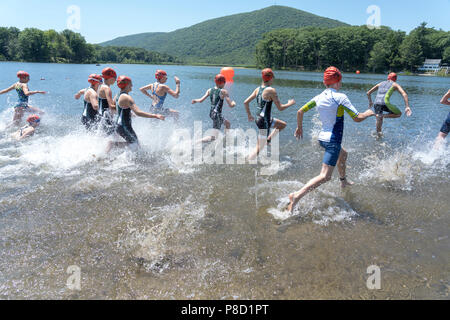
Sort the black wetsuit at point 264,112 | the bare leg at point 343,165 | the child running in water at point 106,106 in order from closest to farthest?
1. the bare leg at point 343,165
2. the black wetsuit at point 264,112
3. the child running in water at point 106,106

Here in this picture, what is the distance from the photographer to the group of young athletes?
4414mm

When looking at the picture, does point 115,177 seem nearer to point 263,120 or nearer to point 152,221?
point 152,221

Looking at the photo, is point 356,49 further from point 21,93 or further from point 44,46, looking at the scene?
point 21,93

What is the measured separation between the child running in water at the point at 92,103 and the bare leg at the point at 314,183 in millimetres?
5477

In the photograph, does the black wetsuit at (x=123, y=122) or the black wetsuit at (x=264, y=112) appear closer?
the black wetsuit at (x=123, y=122)

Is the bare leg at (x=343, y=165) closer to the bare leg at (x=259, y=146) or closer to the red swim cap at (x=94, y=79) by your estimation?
the bare leg at (x=259, y=146)

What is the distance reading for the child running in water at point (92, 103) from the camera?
736cm

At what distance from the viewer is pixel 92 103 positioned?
24.0 ft

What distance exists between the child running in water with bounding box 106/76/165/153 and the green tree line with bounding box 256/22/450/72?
96202 mm

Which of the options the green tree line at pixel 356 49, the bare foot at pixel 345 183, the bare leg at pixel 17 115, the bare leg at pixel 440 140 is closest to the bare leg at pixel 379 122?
the bare leg at pixel 440 140

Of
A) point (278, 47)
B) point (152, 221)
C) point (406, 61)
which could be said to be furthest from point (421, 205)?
point (278, 47)

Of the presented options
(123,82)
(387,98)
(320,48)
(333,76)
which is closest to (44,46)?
(320,48)
